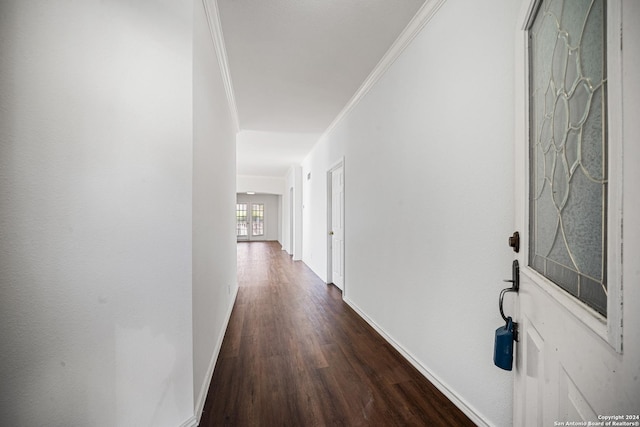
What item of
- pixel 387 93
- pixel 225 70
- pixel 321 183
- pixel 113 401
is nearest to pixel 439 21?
pixel 387 93

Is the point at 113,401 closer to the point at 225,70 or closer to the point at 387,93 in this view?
the point at 225,70

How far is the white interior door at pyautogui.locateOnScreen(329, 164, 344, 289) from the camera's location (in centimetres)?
401

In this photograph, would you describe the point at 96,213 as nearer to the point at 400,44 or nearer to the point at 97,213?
the point at 97,213

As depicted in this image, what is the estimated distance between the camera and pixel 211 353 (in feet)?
6.35

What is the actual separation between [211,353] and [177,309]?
2.73 ft

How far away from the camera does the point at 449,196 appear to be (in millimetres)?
1646

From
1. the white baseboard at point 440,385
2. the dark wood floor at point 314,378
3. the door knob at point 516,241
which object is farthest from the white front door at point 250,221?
the door knob at point 516,241

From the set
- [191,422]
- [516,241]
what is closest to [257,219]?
[191,422]


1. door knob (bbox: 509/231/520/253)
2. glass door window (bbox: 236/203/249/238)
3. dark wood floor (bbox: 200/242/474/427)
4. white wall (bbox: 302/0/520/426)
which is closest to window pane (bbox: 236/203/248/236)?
glass door window (bbox: 236/203/249/238)

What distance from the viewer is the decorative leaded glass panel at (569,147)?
0.59 meters

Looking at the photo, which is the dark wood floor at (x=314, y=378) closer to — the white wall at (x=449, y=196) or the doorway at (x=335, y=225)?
the white wall at (x=449, y=196)

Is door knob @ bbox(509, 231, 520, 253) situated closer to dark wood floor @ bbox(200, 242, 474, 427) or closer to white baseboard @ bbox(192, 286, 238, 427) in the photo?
dark wood floor @ bbox(200, 242, 474, 427)

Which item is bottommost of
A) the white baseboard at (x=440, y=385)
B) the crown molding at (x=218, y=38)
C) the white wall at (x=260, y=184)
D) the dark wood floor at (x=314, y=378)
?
the dark wood floor at (x=314, y=378)

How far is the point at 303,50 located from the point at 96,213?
2073mm
